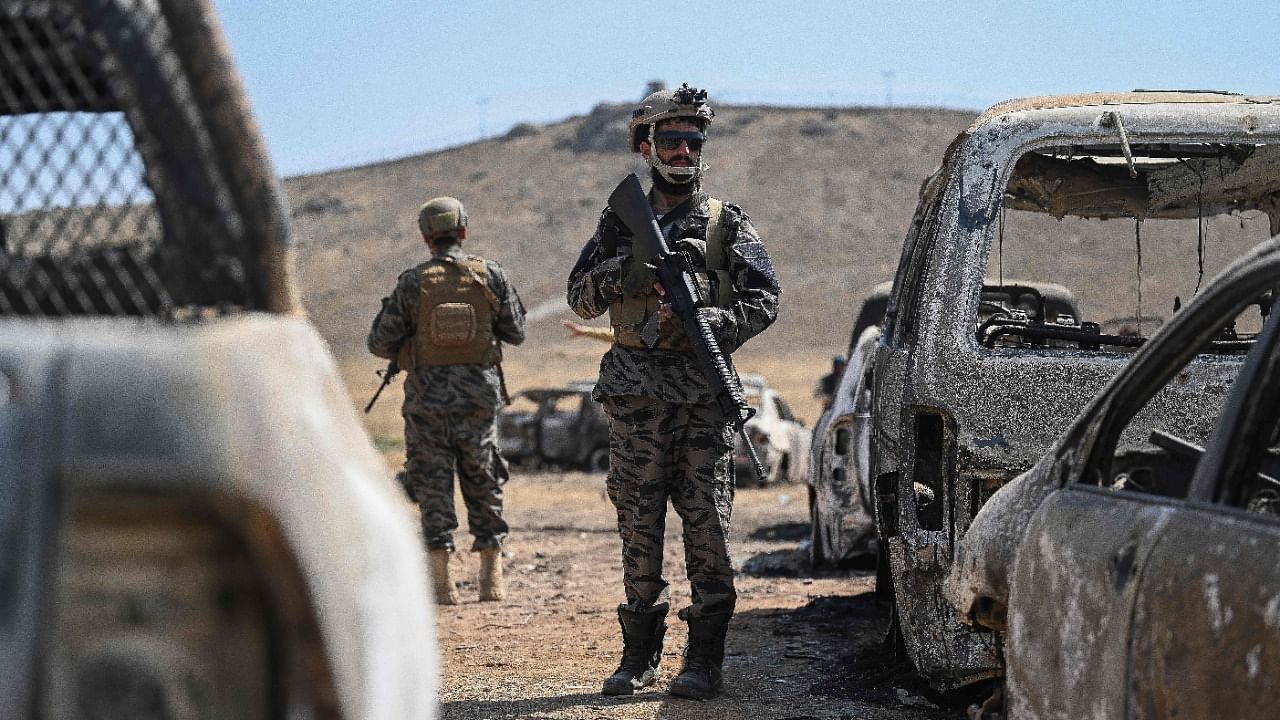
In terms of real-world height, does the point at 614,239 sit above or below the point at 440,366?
above

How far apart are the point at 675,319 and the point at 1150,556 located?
3.08 meters

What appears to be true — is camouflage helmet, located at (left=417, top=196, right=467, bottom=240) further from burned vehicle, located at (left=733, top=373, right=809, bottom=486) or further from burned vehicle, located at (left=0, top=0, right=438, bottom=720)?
burned vehicle, located at (left=733, top=373, right=809, bottom=486)

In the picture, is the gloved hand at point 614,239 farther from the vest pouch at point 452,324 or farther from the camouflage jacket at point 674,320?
the vest pouch at point 452,324

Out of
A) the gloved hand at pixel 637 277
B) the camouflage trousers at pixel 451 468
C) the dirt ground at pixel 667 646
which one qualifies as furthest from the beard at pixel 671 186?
the camouflage trousers at pixel 451 468

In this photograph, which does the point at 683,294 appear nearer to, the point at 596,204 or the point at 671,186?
the point at 671,186

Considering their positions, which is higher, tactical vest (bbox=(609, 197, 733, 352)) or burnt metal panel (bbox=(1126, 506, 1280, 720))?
tactical vest (bbox=(609, 197, 733, 352))

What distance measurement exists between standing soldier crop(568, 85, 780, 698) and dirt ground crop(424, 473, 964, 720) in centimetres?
28

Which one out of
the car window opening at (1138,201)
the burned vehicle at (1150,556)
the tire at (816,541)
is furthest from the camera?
the tire at (816,541)

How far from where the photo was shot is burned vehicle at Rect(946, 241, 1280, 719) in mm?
2549

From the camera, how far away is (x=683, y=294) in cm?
572

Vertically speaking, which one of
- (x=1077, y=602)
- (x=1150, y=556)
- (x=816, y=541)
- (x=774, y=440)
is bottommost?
(x=774, y=440)

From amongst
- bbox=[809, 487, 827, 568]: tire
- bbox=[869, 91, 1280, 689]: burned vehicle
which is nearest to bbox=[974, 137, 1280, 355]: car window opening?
bbox=[869, 91, 1280, 689]: burned vehicle

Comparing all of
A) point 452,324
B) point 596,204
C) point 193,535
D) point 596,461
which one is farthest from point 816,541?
point 596,204

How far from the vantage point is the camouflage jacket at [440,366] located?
8703 millimetres
